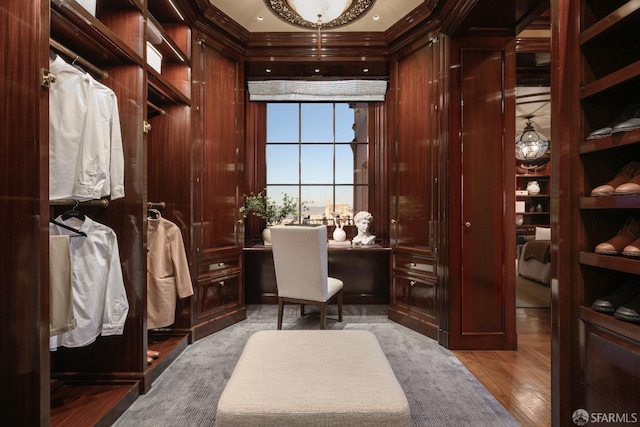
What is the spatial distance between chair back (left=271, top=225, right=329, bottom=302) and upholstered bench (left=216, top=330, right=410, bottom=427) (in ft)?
4.18

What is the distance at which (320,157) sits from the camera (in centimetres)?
400

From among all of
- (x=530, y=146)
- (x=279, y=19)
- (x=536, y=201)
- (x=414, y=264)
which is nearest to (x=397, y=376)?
(x=414, y=264)

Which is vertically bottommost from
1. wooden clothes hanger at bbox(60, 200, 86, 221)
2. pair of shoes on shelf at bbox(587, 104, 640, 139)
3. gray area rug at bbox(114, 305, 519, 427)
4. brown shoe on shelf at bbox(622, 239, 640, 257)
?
gray area rug at bbox(114, 305, 519, 427)

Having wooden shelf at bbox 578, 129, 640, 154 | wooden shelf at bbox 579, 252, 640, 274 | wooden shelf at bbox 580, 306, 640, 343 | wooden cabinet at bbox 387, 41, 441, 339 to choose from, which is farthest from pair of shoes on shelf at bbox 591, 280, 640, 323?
wooden cabinet at bbox 387, 41, 441, 339

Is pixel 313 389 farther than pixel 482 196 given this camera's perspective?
No

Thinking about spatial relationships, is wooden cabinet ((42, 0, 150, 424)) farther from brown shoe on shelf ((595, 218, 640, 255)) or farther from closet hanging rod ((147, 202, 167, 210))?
brown shoe on shelf ((595, 218, 640, 255))

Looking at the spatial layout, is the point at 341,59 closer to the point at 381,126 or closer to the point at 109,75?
the point at 381,126

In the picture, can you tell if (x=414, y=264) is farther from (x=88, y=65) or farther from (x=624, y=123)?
(x=88, y=65)

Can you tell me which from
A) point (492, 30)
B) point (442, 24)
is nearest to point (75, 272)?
point (442, 24)

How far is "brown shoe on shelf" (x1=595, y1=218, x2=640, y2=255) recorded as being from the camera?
4.04 feet

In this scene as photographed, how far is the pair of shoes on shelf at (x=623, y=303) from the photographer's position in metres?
1.17

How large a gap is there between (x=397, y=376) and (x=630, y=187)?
1.63 m

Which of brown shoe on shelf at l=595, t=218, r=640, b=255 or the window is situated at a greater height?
the window

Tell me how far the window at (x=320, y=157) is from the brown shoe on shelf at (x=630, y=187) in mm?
2812
